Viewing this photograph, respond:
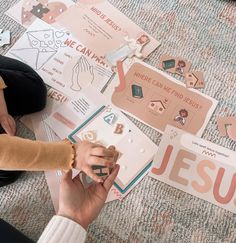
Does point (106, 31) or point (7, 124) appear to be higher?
point (106, 31)

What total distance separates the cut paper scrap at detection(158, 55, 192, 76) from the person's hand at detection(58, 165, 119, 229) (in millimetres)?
381

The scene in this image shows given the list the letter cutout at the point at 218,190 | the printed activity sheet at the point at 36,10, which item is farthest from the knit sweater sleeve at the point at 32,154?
the printed activity sheet at the point at 36,10

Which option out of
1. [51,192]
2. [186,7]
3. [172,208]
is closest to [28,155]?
[51,192]

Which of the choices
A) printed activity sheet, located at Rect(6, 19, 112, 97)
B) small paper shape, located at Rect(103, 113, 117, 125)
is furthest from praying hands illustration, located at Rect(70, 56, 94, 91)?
Result: small paper shape, located at Rect(103, 113, 117, 125)

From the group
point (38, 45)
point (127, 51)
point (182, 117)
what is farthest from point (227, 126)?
point (38, 45)

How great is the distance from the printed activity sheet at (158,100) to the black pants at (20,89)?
0.17 meters

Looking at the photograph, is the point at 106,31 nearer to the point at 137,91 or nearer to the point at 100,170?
the point at 137,91

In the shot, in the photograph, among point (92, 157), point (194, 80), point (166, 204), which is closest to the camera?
point (92, 157)

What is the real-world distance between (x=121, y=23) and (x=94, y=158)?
1.77 ft

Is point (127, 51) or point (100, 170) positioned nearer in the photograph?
point (100, 170)

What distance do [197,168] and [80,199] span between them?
1.05 feet

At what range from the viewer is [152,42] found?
1071 millimetres

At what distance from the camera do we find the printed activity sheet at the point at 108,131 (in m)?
0.93

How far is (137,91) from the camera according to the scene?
1.01 meters
